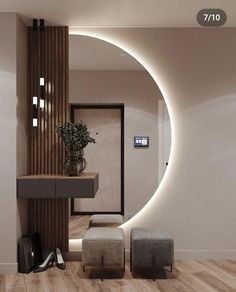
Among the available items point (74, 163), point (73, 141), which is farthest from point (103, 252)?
point (73, 141)

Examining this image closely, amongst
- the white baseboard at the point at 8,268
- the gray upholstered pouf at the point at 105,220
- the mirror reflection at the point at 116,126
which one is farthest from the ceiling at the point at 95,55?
the white baseboard at the point at 8,268

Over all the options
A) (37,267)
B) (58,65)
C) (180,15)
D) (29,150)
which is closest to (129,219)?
(37,267)

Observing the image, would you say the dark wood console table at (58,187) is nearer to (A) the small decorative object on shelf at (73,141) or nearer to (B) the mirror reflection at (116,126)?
(A) the small decorative object on shelf at (73,141)

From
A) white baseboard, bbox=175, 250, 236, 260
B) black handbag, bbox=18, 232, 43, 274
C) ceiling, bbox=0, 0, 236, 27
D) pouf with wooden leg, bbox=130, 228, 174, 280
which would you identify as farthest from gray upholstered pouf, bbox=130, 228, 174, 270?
ceiling, bbox=0, 0, 236, 27

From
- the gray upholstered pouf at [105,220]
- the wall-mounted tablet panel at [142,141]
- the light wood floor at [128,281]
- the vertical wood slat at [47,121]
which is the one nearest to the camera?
the light wood floor at [128,281]

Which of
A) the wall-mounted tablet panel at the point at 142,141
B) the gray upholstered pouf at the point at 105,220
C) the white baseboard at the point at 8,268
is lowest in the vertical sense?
the white baseboard at the point at 8,268

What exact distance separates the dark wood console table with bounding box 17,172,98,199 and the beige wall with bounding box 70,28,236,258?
1.02 m

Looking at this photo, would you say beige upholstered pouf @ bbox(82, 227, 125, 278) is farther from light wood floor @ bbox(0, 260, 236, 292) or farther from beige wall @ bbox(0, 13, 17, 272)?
beige wall @ bbox(0, 13, 17, 272)

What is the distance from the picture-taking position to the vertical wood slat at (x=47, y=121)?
3.81m

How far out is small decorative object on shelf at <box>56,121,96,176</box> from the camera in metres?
3.56

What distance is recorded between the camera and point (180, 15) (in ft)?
11.8

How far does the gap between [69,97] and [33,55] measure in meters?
0.61

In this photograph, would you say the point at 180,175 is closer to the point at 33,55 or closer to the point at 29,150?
the point at 29,150

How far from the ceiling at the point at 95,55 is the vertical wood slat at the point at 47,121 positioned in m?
0.18
